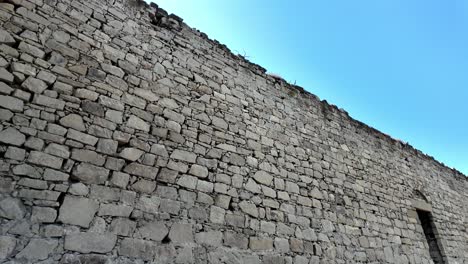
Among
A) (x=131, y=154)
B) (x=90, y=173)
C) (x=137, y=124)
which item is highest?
(x=137, y=124)

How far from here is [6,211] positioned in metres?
2.52

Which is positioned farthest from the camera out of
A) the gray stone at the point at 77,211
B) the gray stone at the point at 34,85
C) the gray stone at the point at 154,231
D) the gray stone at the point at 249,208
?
the gray stone at the point at 249,208

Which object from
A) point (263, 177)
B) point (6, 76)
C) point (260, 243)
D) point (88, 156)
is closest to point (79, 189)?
point (88, 156)

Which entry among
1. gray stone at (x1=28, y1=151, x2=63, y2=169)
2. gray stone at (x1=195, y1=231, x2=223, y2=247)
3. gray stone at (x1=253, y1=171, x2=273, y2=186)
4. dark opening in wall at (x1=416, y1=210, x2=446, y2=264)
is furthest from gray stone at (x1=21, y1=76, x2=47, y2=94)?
dark opening in wall at (x1=416, y1=210, x2=446, y2=264)

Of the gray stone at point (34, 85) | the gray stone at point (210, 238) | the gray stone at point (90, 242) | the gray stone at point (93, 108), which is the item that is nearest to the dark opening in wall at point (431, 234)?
the gray stone at point (210, 238)

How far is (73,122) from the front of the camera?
3.14 metres

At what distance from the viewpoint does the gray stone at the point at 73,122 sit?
3086 mm

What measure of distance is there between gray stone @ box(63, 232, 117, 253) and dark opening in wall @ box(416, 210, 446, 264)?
6.71 m

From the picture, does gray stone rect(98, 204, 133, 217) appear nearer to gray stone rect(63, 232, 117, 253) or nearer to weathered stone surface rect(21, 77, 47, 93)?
gray stone rect(63, 232, 117, 253)

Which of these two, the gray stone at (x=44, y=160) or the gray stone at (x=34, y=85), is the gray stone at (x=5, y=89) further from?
the gray stone at (x=44, y=160)

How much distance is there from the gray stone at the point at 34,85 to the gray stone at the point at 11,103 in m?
0.17

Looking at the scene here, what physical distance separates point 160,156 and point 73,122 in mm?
986

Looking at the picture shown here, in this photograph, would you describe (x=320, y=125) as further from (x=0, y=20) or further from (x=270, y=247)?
(x=0, y=20)

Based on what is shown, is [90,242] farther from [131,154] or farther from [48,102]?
[48,102]
